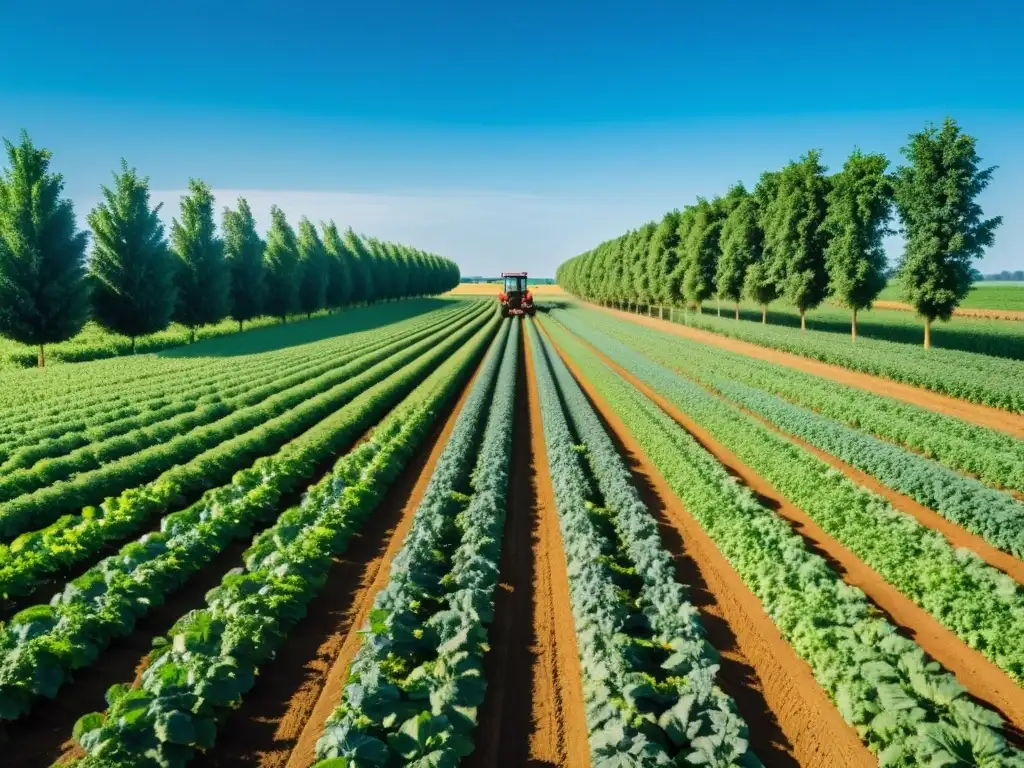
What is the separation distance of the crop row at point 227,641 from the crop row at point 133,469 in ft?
12.8

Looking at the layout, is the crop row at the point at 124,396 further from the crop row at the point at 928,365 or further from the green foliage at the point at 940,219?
the green foliage at the point at 940,219

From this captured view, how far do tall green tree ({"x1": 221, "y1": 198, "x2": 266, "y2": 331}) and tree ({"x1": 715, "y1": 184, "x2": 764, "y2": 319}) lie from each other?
37018 millimetres

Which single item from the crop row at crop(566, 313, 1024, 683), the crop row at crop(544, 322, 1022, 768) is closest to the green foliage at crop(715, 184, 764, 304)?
the crop row at crop(566, 313, 1024, 683)

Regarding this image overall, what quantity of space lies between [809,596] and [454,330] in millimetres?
41850

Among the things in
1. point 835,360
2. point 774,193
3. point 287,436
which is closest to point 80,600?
point 287,436

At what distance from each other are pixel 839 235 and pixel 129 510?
34.7m

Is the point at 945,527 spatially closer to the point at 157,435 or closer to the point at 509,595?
the point at 509,595

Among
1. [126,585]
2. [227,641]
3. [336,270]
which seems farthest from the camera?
[336,270]

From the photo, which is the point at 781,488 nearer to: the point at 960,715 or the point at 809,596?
the point at 809,596

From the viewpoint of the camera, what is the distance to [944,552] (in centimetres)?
802

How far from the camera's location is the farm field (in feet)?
17.6

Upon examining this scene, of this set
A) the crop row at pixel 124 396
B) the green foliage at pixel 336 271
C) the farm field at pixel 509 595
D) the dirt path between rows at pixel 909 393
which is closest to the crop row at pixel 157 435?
the farm field at pixel 509 595

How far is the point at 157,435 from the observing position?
1453cm

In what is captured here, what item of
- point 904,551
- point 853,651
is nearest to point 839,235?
point 904,551
